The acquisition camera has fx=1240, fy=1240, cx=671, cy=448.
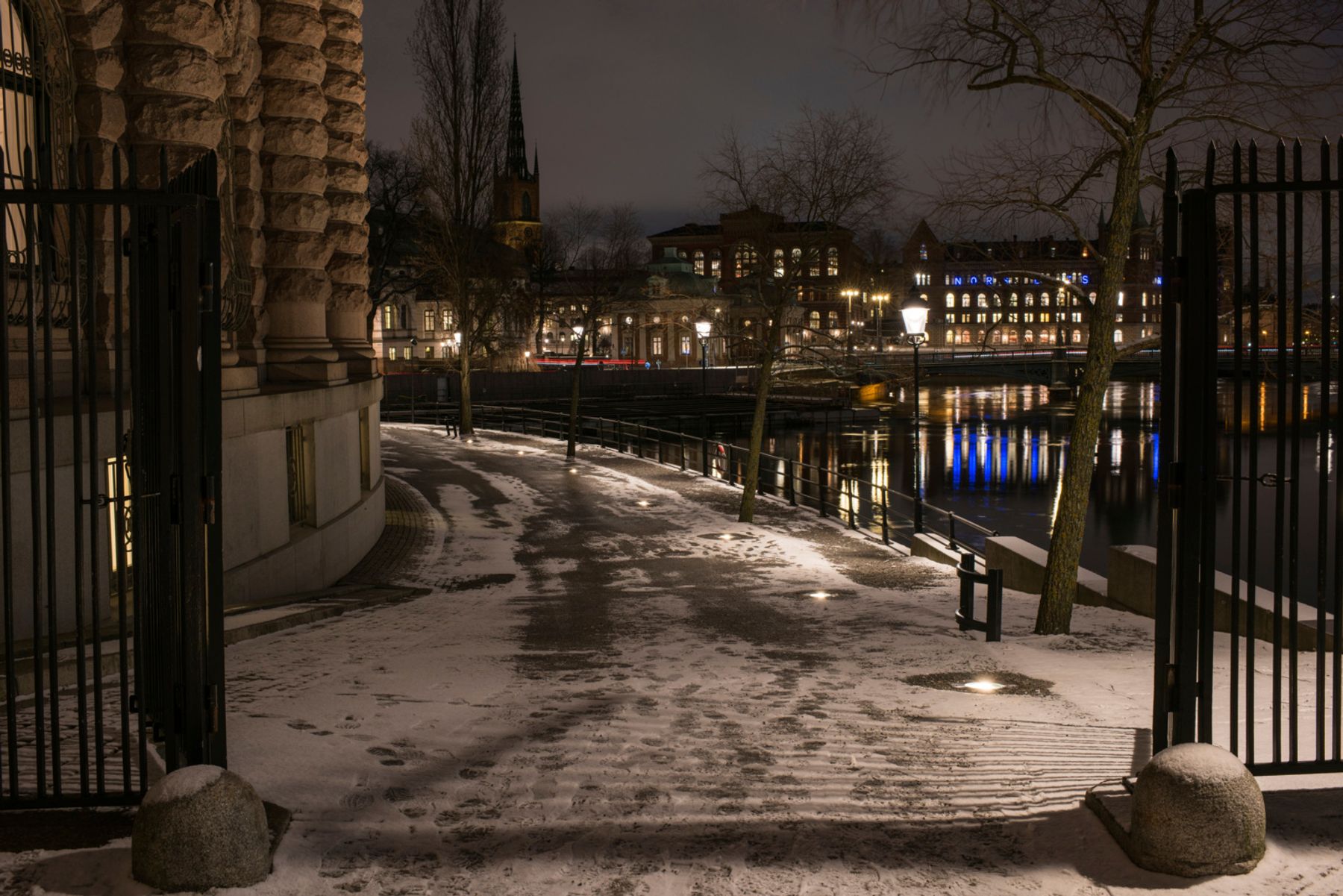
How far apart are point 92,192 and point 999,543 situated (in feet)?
46.9

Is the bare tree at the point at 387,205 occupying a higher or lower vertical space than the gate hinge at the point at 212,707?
higher

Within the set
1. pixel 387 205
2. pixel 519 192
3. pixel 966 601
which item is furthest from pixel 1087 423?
pixel 519 192

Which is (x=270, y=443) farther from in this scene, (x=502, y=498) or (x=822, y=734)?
(x=502, y=498)

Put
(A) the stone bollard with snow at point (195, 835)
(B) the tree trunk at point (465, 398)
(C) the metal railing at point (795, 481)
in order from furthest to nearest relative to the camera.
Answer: (B) the tree trunk at point (465, 398) → (C) the metal railing at point (795, 481) → (A) the stone bollard with snow at point (195, 835)

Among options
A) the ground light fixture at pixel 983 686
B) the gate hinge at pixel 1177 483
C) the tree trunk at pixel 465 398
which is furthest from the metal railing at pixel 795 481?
the gate hinge at pixel 1177 483

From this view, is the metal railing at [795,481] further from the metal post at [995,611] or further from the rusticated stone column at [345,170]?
the rusticated stone column at [345,170]

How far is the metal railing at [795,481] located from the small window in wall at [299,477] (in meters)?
7.93

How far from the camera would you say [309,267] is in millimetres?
19141

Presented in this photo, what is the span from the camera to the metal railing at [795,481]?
22.8 m

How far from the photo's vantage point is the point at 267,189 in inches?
739

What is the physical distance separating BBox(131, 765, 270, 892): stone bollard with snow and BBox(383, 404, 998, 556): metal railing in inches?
490

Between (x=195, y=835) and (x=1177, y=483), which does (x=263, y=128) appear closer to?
(x=195, y=835)

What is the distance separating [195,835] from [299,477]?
12231mm

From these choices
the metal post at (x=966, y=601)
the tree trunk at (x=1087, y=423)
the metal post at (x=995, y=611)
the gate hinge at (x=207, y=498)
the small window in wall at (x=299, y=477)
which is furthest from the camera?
the small window in wall at (x=299, y=477)
